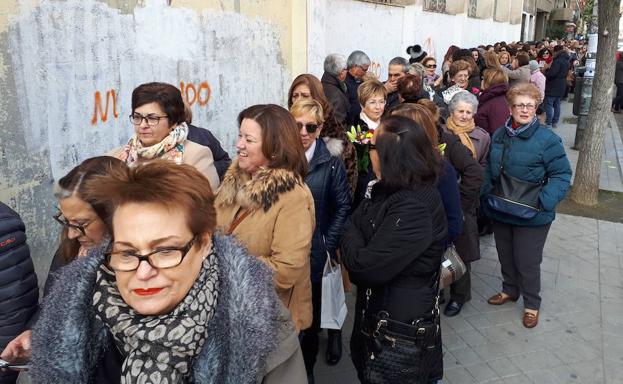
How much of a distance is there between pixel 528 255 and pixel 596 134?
3.78m

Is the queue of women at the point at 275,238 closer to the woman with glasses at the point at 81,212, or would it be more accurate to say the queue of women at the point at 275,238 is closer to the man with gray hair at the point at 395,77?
the woman with glasses at the point at 81,212

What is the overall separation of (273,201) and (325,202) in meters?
0.87

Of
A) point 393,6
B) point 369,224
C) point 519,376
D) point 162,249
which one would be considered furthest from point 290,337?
point 393,6

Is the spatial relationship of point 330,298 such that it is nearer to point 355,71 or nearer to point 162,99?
point 162,99

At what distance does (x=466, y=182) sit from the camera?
12.4ft

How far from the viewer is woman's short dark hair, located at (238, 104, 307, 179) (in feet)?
8.16

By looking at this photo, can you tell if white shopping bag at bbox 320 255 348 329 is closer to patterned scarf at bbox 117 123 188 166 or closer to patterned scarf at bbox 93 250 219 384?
patterned scarf at bbox 117 123 188 166

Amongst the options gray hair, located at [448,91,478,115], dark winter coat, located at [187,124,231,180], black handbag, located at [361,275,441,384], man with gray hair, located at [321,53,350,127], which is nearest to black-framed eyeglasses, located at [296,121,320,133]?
dark winter coat, located at [187,124,231,180]

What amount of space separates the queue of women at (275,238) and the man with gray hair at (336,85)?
25.8 inches

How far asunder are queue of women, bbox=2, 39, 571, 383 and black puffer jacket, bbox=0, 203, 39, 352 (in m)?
0.09

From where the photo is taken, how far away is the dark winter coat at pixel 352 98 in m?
5.75

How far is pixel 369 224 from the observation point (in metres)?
2.49

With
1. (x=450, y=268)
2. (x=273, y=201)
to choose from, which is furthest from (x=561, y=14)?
(x=273, y=201)

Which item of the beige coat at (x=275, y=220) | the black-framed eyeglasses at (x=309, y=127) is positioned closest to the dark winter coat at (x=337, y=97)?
the black-framed eyeglasses at (x=309, y=127)
